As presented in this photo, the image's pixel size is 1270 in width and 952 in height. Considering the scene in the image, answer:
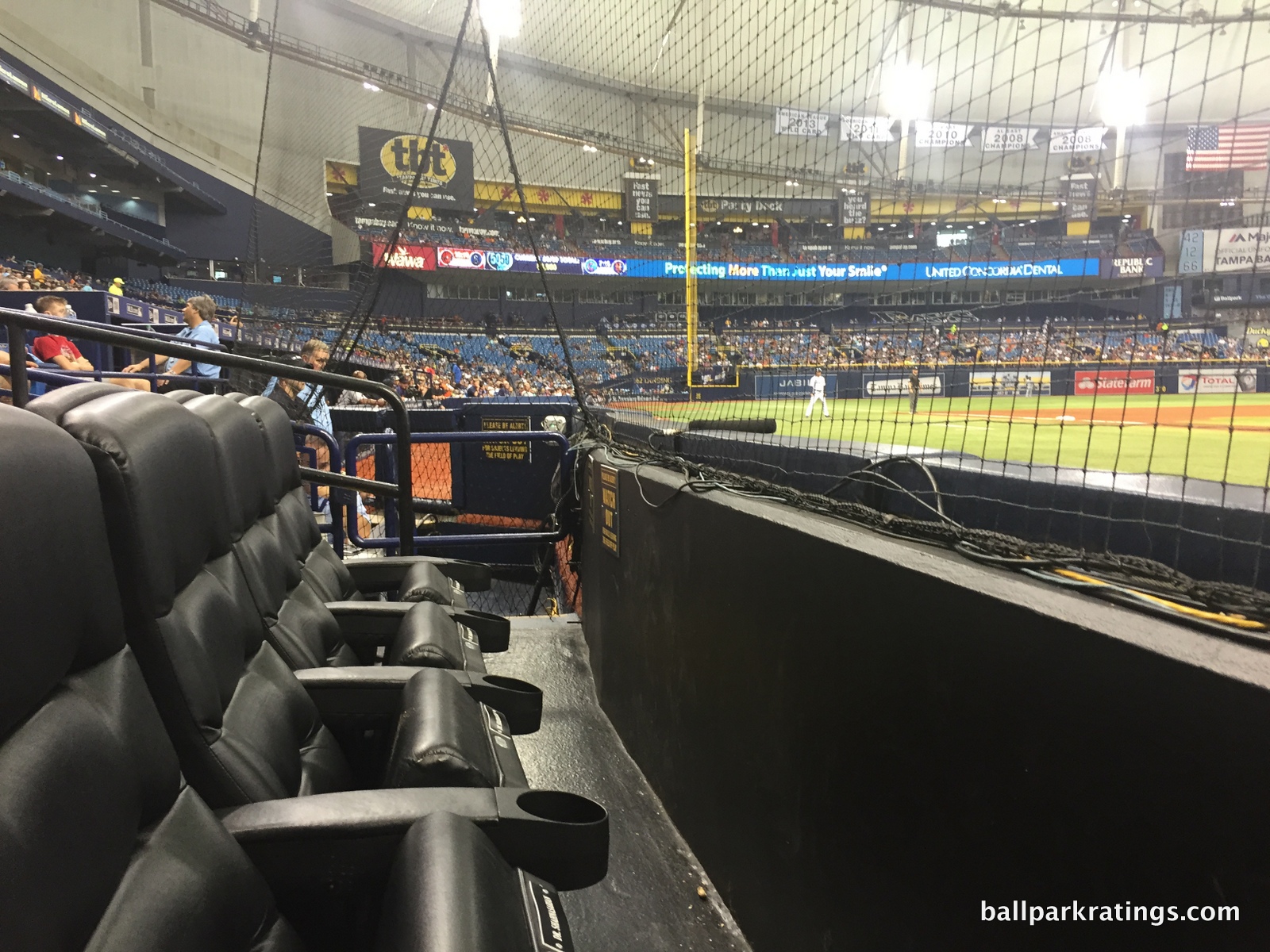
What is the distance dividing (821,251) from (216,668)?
21821mm

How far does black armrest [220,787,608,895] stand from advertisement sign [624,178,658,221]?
2592cm

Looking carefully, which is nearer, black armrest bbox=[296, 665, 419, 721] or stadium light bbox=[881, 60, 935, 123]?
black armrest bbox=[296, 665, 419, 721]

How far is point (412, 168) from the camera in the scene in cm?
1692

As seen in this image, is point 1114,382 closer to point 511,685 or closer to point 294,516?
point 511,685

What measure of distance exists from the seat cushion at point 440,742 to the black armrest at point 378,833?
0.24 ft

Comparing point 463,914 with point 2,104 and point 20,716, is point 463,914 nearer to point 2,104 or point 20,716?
point 20,716

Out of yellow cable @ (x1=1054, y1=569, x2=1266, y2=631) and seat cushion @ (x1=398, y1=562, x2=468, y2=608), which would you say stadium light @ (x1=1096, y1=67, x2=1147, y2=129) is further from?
seat cushion @ (x1=398, y1=562, x2=468, y2=608)

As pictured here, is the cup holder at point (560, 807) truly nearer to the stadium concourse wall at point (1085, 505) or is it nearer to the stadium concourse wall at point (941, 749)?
the stadium concourse wall at point (941, 749)

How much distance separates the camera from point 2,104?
13117mm

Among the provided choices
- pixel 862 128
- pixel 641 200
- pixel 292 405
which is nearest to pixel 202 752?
pixel 862 128

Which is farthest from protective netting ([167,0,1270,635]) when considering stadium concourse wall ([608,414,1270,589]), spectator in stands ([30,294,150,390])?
spectator in stands ([30,294,150,390])

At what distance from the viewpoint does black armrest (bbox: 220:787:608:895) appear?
0.85 meters

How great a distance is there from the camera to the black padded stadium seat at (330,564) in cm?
175

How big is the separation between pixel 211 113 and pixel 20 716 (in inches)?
919
